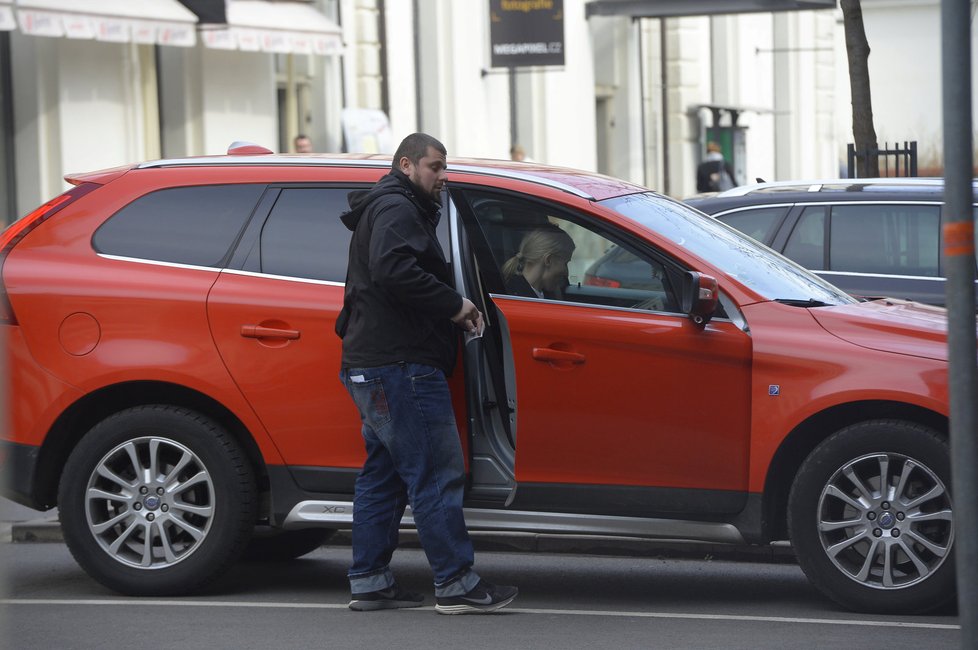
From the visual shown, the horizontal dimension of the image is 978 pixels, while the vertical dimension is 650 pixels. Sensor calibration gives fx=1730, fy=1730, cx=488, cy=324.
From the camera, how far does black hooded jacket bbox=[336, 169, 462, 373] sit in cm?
609

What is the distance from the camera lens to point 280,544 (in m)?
7.68

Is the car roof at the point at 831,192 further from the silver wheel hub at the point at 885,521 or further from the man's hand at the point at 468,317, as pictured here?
the man's hand at the point at 468,317

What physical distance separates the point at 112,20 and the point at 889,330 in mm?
11051

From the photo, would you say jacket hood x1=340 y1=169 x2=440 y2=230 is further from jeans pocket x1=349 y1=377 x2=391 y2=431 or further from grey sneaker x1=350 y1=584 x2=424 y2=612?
grey sneaker x1=350 y1=584 x2=424 y2=612

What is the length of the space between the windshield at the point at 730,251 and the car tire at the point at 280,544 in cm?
214

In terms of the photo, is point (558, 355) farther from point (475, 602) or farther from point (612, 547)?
point (612, 547)

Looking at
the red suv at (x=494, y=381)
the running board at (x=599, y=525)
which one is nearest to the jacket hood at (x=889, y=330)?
the red suv at (x=494, y=381)

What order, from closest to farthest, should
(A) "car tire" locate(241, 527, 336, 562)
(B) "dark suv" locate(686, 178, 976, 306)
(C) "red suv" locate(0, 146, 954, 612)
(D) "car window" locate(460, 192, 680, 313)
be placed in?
(C) "red suv" locate(0, 146, 954, 612)
(D) "car window" locate(460, 192, 680, 313)
(A) "car tire" locate(241, 527, 336, 562)
(B) "dark suv" locate(686, 178, 976, 306)

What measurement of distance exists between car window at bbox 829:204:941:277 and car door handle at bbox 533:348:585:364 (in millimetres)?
3565

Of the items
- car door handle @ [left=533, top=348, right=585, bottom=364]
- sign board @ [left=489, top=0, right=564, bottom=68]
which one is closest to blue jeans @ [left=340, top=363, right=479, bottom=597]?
car door handle @ [left=533, top=348, right=585, bottom=364]

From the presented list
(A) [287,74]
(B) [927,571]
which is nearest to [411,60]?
(A) [287,74]

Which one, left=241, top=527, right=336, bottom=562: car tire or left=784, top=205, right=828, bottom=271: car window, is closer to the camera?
left=241, top=527, right=336, bottom=562: car tire

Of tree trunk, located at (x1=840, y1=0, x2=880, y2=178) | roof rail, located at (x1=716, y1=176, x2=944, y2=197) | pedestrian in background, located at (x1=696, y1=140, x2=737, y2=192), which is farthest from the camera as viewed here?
pedestrian in background, located at (x1=696, y1=140, x2=737, y2=192)

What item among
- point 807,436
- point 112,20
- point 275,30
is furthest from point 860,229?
point 275,30
